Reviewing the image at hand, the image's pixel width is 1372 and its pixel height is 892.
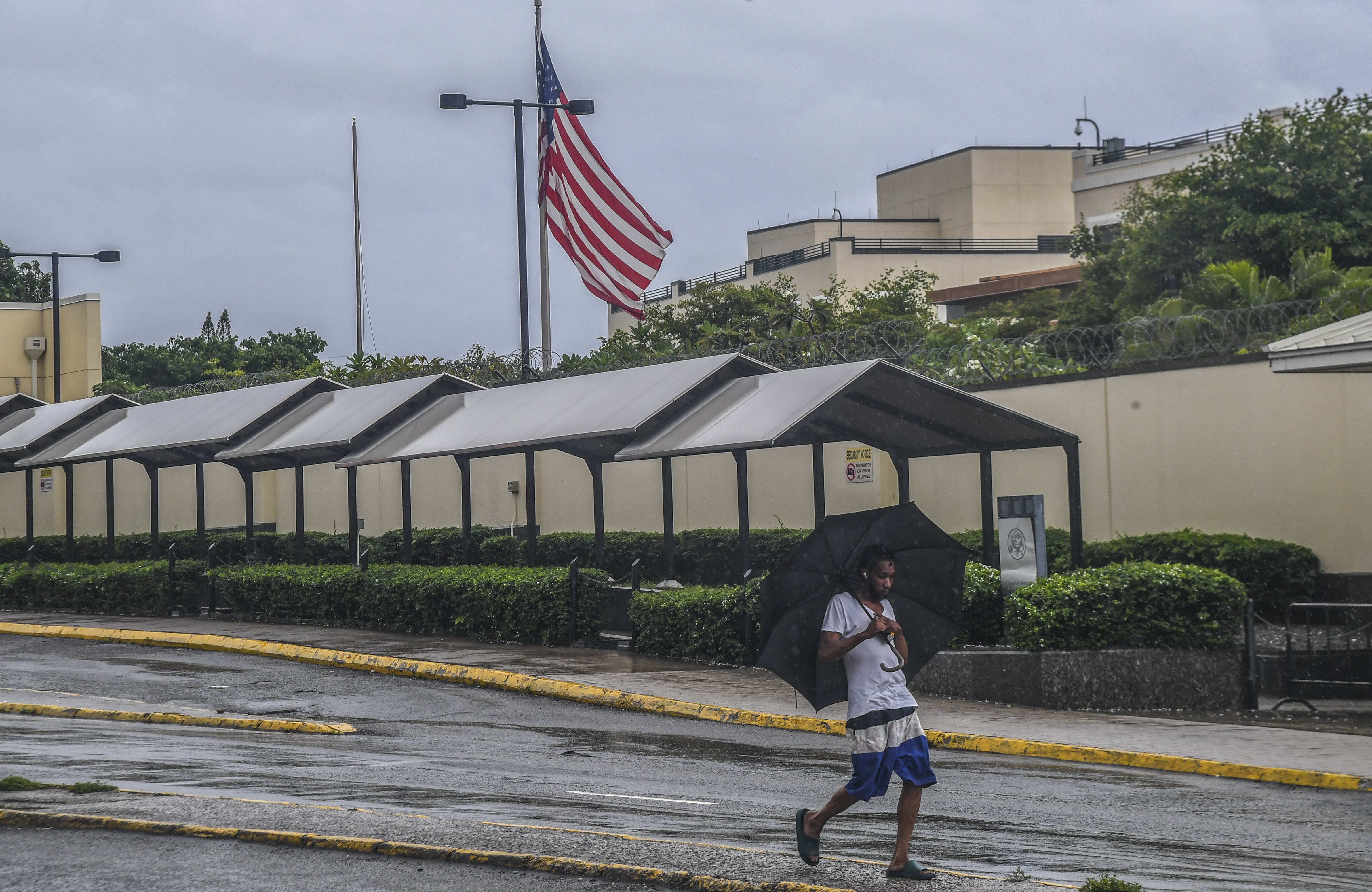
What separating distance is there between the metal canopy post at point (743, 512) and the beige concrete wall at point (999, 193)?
67363 millimetres

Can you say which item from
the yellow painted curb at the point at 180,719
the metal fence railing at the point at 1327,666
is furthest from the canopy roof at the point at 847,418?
the yellow painted curb at the point at 180,719

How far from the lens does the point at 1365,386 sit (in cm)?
1692

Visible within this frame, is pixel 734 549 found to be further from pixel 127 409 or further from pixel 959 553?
pixel 959 553

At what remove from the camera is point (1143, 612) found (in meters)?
13.9

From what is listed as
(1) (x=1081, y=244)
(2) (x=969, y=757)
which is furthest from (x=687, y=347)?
(1) (x=1081, y=244)

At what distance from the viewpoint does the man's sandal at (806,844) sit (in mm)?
7332

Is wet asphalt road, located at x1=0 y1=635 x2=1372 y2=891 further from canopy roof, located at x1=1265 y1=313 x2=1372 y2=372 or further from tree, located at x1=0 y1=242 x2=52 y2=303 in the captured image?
tree, located at x1=0 y1=242 x2=52 y2=303

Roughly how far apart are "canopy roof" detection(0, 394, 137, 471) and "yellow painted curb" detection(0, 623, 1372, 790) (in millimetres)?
6884

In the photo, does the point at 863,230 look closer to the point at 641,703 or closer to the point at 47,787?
the point at 641,703

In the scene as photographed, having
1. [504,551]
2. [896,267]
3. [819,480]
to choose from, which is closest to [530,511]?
[819,480]

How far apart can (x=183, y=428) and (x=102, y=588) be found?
2.98 m

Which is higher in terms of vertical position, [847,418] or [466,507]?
[847,418]

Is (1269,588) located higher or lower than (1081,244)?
lower

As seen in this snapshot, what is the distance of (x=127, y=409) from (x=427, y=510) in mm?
6218
